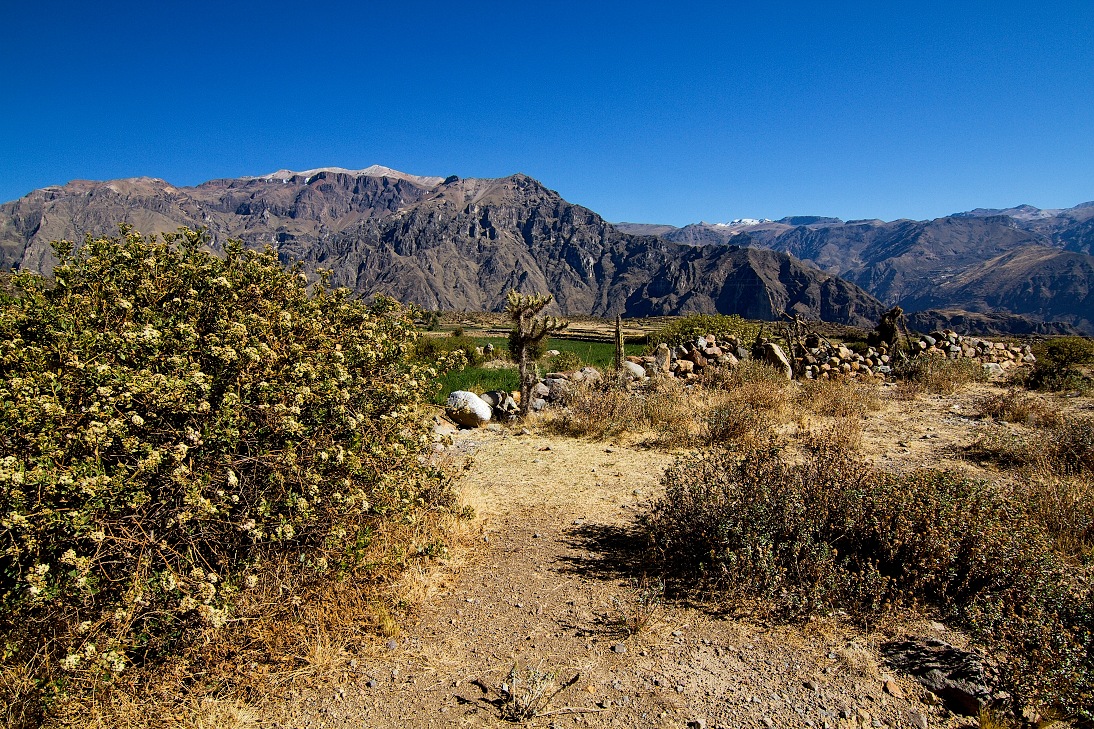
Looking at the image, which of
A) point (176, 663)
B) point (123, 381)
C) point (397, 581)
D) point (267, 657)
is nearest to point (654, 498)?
point (397, 581)

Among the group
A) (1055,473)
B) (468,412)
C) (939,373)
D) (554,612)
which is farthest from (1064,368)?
(554,612)

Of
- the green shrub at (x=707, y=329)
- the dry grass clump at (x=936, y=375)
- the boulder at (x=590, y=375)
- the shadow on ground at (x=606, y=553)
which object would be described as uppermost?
the green shrub at (x=707, y=329)

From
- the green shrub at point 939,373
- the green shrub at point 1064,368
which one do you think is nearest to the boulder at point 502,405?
the green shrub at point 939,373

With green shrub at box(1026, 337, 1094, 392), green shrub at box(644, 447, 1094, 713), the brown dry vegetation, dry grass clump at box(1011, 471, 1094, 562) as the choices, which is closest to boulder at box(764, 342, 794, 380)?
green shrub at box(1026, 337, 1094, 392)

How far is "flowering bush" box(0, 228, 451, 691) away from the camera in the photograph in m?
2.83

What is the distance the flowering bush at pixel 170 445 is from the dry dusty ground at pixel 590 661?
34.0 inches

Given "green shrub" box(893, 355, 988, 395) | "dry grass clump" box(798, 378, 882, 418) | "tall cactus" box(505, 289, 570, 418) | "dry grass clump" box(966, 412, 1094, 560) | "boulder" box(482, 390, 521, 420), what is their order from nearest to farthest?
"dry grass clump" box(966, 412, 1094, 560) → "dry grass clump" box(798, 378, 882, 418) → "tall cactus" box(505, 289, 570, 418) → "boulder" box(482, 390, 521, 420) → "green shrub" box(893, 355, 988, 395)

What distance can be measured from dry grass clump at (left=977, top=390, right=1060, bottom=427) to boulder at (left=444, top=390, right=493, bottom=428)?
10855 mm

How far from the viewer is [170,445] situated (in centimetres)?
313

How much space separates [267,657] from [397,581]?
109 centimetres

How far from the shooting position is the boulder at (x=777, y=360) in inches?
595

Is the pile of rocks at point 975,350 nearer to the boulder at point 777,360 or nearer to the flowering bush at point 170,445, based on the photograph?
the boulder at point 777,360

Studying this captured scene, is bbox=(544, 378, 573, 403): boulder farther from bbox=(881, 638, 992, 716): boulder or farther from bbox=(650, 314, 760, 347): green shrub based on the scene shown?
bbox=(881, 638, 992, 716): boulder

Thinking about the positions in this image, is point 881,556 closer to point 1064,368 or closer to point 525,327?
point 525,327
